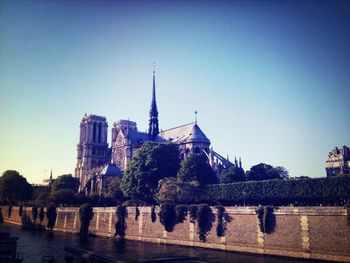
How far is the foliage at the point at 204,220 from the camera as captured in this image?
39.1 m

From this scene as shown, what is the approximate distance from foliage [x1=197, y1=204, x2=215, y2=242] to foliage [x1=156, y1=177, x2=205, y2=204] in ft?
23.0

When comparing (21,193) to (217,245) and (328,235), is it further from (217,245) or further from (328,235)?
(328,235)

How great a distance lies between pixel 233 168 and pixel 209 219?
22949 millimetres

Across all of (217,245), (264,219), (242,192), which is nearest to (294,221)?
(264,219)

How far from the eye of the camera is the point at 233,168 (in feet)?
200

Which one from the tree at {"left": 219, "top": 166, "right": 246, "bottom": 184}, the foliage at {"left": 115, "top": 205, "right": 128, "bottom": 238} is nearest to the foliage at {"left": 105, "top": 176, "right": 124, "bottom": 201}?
the foliage at {"left": 115, "top": 205, "right": 128, "bottom": 238}

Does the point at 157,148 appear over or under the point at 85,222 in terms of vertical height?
over

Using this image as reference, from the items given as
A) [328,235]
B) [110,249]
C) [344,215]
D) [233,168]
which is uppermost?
[233,168]

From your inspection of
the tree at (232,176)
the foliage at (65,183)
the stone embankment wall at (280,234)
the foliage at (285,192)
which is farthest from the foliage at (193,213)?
the foliage at (65,183)

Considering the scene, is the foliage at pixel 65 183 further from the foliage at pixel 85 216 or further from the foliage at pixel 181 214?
the foliage at pixel 181 214

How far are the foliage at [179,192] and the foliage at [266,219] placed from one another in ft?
48.4

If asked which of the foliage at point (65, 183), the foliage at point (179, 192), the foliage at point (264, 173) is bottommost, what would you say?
the foliage at point (179, 192)

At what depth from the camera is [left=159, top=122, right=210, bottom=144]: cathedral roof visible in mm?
72688

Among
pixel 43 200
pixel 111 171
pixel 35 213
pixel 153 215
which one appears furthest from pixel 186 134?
pixel 35 213
